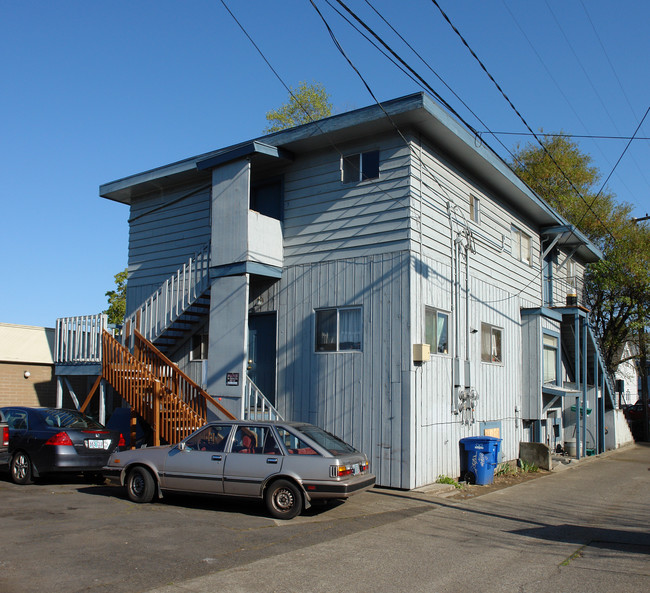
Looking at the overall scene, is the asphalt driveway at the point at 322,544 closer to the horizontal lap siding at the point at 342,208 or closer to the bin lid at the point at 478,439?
the bin lid at the point at 478,439

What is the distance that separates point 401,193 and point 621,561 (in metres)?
7.89

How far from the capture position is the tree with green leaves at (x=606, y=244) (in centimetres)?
2609

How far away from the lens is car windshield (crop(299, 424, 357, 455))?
381 inches

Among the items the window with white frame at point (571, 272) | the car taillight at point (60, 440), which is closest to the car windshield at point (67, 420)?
the car taillight at point (60, 440)

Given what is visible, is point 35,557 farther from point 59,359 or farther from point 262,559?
point 59,359

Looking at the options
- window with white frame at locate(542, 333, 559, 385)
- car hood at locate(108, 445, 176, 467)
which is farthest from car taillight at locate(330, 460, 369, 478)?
window with white frame at locate(542, 333, 559, 385)

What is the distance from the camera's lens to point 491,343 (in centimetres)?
1673

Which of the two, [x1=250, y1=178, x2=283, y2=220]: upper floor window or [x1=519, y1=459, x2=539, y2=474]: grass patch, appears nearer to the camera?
[x1=250, y1=178, x2=283, y2=220]: upper floor window

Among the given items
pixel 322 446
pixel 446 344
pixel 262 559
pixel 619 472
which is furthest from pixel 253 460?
pixel 619 472

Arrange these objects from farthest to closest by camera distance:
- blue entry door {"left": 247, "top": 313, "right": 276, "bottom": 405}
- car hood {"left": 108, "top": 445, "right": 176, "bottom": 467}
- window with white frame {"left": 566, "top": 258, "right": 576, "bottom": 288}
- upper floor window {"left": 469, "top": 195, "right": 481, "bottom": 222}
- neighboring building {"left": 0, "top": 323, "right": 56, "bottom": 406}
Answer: window with white frame {"left": 566, "top": 258, "right": 576, "bottom": 288} < neighboring building {"left": 0, "top": 323, "right": 56, "bottom": 406} < upper floor window {"left": 469, "top": 195, "right": 481, "bottom": 222} < blue entry door {"left": 247, "top": 313, "right": 276, "bottom": 405} < car hood {"left": 108, "top": 445, "right": 176, "bottom": 467}

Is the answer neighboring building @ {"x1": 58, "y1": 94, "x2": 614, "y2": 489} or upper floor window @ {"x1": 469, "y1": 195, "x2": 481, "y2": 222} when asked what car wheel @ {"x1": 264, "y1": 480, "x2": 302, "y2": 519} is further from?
upper floor window @ {"x1": 469, "y1": 195, "x2": 481, "y2": 222}

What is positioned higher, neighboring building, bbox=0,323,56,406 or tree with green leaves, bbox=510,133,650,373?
tree with green leaves, bbox=510,133,650,373

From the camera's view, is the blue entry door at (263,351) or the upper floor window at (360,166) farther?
the blue entry door at (263,351)

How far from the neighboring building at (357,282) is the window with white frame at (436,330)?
5 centimetres
